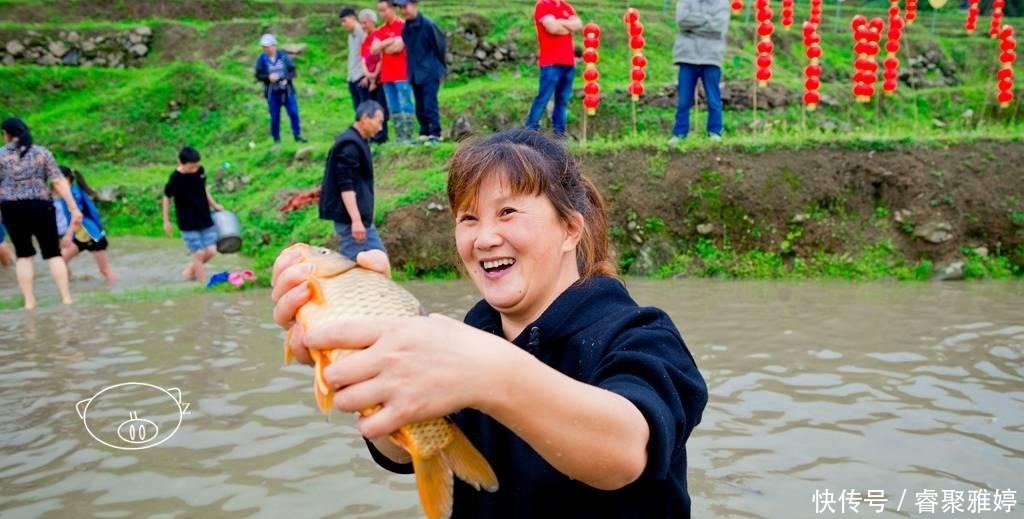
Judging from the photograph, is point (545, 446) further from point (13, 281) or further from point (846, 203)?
point (13, 281)

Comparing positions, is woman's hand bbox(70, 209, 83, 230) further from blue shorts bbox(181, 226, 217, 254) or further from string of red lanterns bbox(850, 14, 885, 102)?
string of red lanterns bbox(850, 14, 885, 102)

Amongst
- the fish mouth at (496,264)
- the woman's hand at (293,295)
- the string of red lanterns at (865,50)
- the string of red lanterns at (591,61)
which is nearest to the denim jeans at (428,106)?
the string of red lanterns at (591,61)

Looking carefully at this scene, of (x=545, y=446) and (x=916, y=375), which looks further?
(x=916, y=375)

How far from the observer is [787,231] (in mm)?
9344

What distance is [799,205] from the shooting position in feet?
30.9

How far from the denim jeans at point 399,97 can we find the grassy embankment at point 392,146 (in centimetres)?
59

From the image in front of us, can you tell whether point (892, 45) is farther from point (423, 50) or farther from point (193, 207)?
point (193, 207)

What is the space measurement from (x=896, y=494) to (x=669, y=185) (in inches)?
235

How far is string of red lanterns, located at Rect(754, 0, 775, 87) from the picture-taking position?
10906mm

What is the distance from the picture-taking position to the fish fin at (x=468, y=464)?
4.57ft

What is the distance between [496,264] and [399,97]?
9.57 m

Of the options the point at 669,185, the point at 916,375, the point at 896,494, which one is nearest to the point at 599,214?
the point at 896,494

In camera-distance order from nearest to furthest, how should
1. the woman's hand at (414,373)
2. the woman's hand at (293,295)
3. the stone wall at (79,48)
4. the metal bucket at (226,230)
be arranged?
the woman's hand at (414,373), the woman's hand at (293,295), the metal bucket at (226,230), the stone wall at (79,48)

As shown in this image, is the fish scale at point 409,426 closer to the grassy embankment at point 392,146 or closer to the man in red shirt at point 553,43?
the grassy embankment at point 392,146
